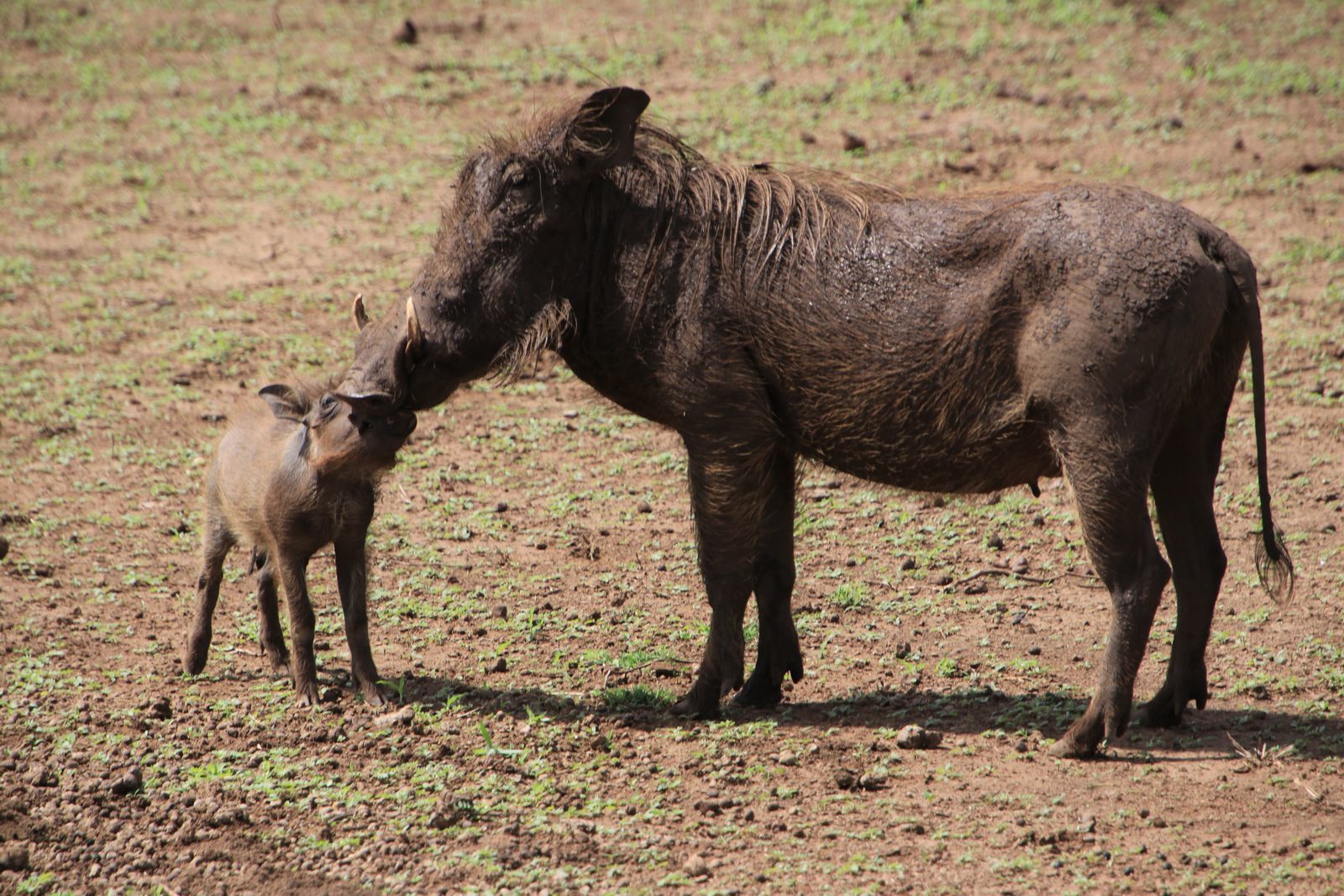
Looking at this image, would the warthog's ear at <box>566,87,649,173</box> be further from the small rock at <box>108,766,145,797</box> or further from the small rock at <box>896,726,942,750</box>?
the small rock at <box>108,766,145,797</box>

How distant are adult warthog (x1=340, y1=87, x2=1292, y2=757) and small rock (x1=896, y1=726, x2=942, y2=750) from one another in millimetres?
396

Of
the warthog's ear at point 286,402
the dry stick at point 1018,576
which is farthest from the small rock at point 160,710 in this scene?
the dry stick at point 1018,576

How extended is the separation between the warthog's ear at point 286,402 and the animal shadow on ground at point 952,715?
100 cm

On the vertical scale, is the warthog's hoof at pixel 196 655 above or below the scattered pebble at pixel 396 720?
below

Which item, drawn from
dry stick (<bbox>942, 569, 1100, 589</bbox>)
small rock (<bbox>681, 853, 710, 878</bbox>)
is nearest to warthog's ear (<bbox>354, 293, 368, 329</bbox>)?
small rock (<bbox>681, 853, 710, 878</bbox>)

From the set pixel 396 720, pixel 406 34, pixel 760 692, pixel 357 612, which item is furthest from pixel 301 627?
pixel 406 34

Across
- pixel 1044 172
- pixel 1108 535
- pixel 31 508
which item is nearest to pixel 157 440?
pixel 31 508

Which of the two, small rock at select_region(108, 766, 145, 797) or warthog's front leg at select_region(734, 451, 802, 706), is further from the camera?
warthog's front leg at select_region(734, 451, 802, 706)

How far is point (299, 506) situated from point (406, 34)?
7503 millimetres

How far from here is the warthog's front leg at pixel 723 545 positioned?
4770mm

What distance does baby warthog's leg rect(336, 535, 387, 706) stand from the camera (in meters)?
5.07

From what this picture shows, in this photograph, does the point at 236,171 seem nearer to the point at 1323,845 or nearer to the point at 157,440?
the point at 157,440

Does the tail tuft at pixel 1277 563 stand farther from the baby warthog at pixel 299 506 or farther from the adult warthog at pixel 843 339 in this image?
the baby warthog at pixel 299 506

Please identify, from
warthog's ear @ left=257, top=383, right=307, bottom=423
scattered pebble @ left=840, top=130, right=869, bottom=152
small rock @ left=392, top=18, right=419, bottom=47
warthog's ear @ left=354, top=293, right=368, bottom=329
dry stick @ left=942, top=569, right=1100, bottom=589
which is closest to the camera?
warthog's ear @ left=354, top=293, right=368, bottom=329
